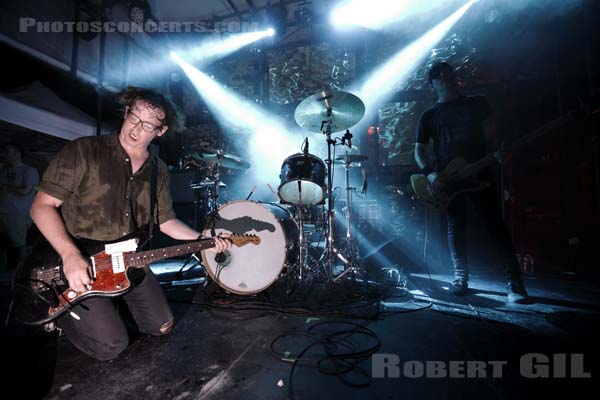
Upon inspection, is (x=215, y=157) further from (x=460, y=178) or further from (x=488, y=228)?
(x=488, y=228)

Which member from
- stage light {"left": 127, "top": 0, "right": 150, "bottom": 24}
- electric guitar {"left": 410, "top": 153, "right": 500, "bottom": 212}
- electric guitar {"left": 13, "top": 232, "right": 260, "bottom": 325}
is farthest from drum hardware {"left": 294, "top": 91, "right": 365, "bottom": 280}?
stage light {"left": 127, "top": 0, "right": 150, "bottom": 24}

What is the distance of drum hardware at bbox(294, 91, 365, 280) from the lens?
3721mm

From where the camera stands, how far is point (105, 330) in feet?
6.31

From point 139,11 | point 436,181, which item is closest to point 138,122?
point 436,181

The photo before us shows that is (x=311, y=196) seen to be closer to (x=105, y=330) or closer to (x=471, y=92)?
(x=105, y=330)

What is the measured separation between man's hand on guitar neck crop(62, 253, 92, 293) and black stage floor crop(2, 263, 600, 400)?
22.9 inches

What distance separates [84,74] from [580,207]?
1190 cm

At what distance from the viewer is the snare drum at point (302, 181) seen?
3809mm

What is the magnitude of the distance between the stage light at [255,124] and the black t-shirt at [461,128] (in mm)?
3826

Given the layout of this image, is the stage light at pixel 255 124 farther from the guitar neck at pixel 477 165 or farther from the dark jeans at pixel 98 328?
the dark jeans at pixel 98 328

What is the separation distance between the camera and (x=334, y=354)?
6.29 ft

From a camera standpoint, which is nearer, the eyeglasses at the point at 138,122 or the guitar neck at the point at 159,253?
the guitar neck at the point at 159,253

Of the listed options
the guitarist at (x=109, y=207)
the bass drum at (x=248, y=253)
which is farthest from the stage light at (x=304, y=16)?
the bass drum at (x=248, y=253)

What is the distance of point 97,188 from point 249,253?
1.69 meters
